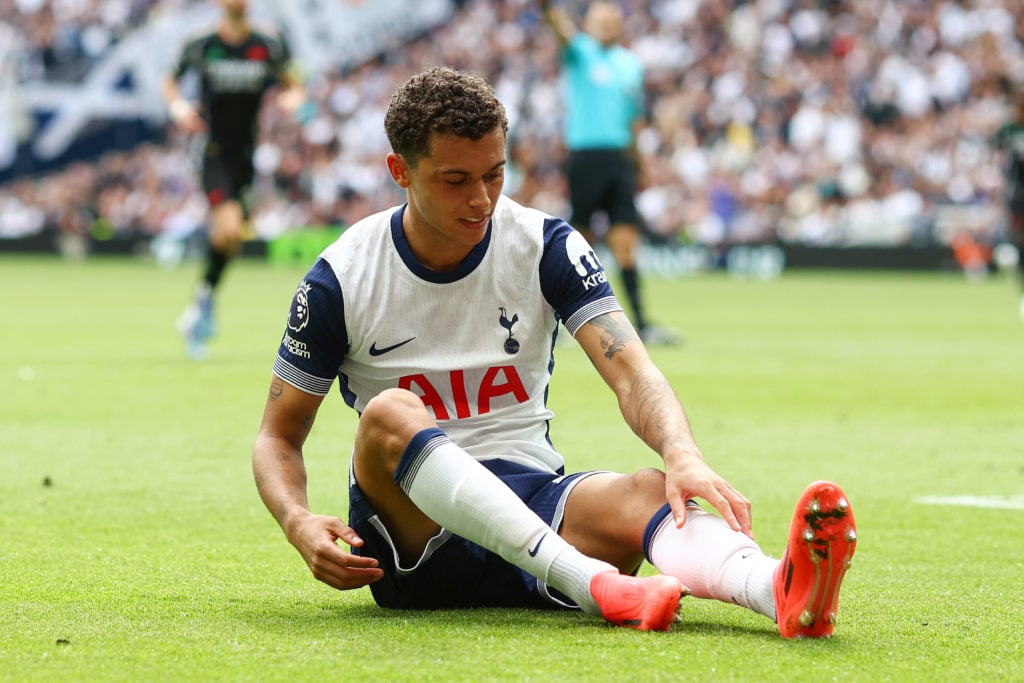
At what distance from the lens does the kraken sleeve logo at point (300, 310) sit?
149 inches

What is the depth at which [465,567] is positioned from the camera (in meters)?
3.74

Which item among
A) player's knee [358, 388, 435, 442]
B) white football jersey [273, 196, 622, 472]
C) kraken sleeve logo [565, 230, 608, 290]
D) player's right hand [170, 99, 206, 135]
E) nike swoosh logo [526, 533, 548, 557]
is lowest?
nike swoosh logo [526, 533, 548, 557]

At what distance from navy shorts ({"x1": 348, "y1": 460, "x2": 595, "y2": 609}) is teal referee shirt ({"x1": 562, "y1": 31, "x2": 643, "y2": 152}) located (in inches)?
378

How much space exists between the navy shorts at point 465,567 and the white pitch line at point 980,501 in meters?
2.32

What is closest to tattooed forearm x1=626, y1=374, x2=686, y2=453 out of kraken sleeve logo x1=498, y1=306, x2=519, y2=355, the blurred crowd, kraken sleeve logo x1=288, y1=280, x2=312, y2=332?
kraken sleeve logo x1=498, y1=306, x2=519, y2=355

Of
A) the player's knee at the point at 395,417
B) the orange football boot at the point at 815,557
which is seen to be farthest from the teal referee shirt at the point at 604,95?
the orange football boot at the point at 815,557

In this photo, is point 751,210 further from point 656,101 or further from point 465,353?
point 465,353

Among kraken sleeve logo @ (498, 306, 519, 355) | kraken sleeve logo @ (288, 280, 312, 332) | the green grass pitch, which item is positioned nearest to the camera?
the green grass pitch

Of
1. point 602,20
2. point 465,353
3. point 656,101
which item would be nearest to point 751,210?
point 656,101

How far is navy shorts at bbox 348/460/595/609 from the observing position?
3715 mm

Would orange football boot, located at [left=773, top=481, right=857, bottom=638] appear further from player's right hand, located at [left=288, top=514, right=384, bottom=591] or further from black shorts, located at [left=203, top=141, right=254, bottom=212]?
black shorts, located at [left=203, top=141, right=254, bottom=212]

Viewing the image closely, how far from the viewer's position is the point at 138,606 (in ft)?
12.5

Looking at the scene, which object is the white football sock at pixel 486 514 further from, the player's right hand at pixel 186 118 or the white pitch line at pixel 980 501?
the player's right hand at pixel 186 118

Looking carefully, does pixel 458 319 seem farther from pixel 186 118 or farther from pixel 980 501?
pixel 186 118
